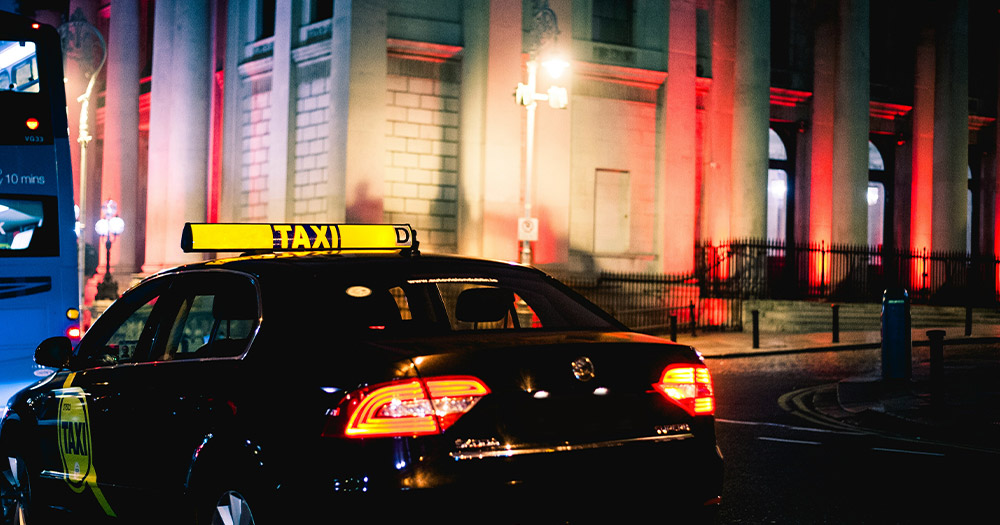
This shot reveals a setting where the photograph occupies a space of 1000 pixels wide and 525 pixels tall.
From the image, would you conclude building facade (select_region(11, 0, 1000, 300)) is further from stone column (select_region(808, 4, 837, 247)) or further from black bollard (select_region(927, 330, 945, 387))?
black bollard (select_region(927, 330, 945, 387))

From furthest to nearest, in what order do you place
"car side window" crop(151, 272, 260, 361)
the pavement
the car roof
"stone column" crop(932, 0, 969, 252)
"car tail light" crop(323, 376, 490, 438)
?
"stone column" crop(932, 0, 969, 252)
the pavement
the car roof
"car side window" crop(151, 272, 260, 361)
"car tail light" crop(323, 376, 490, 438)

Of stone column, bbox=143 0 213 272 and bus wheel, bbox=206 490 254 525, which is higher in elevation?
stone column, bbox=143 0 213 272

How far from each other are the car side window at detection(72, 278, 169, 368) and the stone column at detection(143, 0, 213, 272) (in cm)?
3023

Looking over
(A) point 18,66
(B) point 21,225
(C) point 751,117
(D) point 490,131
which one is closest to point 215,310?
(B) point 21,225

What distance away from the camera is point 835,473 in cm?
916

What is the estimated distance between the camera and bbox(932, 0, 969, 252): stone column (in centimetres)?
3947

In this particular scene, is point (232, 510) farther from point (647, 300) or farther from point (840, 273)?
point (840, 273)

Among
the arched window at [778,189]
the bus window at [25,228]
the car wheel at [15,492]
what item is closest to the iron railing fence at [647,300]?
the arched window at [778,189]

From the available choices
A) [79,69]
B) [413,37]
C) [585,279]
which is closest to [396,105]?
[413,37]

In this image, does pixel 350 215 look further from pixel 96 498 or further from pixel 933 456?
pixel 96 498

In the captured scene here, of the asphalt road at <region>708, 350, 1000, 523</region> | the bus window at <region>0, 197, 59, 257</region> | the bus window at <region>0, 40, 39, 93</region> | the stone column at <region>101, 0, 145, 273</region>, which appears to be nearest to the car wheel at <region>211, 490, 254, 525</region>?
the asphalt road at <region>708, 350, 1000, 523</region>

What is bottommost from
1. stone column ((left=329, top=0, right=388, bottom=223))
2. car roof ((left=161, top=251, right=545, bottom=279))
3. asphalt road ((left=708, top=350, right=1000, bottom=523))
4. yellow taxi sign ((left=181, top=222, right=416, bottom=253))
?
asphalt road ((left=708, top=350, right=1000, bottom=523))

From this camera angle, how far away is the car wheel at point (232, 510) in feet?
14.4

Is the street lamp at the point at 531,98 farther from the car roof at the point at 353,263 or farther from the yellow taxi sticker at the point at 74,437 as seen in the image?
the car roof at the point at 353,263
